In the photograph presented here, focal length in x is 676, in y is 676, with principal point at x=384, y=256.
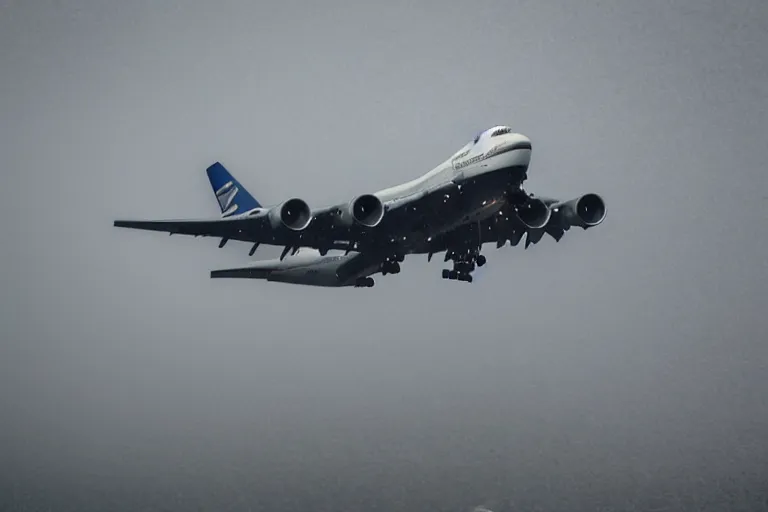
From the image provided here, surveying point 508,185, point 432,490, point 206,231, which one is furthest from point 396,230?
point 432,490

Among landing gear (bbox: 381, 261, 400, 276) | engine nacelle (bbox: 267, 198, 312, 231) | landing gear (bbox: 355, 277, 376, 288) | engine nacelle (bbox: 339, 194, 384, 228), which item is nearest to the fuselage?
engine nacelle (bbox: 339, 194, 384, 228)

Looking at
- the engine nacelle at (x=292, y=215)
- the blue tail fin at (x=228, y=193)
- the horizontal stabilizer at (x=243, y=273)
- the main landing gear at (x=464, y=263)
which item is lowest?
the engine nacelle at (x=292, y=215)

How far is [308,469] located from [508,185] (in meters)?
29.3

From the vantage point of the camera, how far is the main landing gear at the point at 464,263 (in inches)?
1143

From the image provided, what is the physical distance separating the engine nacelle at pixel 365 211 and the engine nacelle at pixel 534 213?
6.10 meters

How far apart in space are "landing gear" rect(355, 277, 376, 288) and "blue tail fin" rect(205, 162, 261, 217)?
7402 mm

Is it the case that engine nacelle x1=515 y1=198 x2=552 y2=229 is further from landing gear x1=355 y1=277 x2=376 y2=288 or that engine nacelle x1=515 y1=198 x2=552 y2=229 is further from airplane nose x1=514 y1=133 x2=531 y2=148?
landing gear x1=355 y1=277 x2=376 y2=288

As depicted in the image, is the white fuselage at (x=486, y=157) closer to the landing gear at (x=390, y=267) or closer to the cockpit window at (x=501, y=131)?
the cockpit window at (x=501, y=131)

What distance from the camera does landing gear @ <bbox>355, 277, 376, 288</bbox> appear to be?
3002 centimetres

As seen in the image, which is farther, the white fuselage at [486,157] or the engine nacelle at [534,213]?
the engine nacelle at [534,213]

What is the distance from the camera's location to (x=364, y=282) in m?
30.1

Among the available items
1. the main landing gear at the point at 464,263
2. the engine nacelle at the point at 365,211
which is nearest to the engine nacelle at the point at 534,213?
the main landing gear at the point at 464,263

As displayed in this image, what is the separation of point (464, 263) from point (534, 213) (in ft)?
13.2

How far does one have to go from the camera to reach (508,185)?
77.9 feet
